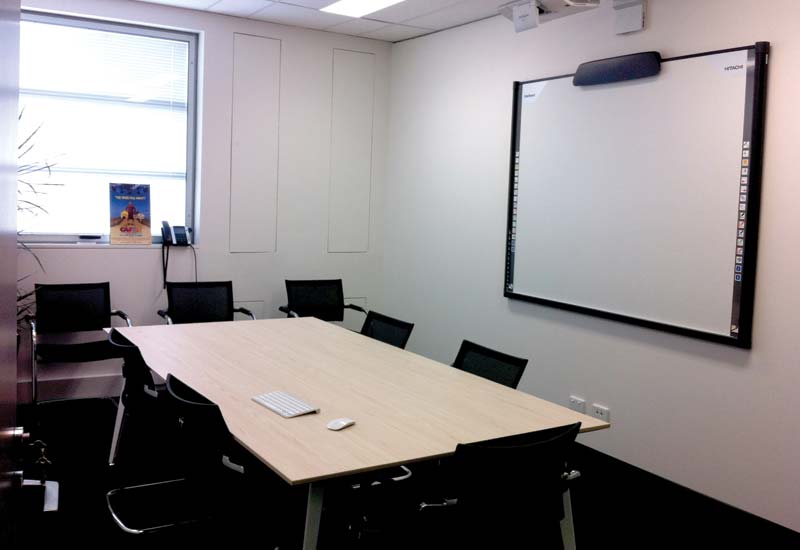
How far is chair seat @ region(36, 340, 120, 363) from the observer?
4.90 m

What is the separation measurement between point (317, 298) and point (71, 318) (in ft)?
6.08

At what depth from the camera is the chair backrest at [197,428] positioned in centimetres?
262

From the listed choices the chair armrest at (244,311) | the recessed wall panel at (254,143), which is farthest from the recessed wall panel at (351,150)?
the chair armrest at (244,311)

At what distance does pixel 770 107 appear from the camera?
368cm

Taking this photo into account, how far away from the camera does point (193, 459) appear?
2824 mm

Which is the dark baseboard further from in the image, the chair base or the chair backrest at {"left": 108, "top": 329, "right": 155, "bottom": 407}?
the chair backrest at {"left": 108, "top": 329, "right": 155, "bottom": 407}

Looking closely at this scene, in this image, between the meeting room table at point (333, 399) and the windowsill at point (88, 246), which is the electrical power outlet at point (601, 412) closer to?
the meeting room table at point (333, 399)

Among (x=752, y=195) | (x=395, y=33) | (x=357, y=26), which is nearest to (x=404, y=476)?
(x=752, y=195)

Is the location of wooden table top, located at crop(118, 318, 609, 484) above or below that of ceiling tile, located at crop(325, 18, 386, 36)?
below

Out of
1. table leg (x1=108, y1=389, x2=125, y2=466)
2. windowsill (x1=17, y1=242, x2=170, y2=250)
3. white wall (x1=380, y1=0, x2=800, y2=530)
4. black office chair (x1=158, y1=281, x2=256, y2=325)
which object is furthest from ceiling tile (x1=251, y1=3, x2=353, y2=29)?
table leg (x1=108, y1=389, x2=125, y2=466)

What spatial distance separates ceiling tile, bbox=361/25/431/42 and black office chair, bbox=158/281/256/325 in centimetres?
246

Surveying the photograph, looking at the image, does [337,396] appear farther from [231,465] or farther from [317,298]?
[317,298]

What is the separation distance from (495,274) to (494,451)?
324 cm

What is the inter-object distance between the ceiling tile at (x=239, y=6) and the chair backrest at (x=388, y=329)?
2563 mm
